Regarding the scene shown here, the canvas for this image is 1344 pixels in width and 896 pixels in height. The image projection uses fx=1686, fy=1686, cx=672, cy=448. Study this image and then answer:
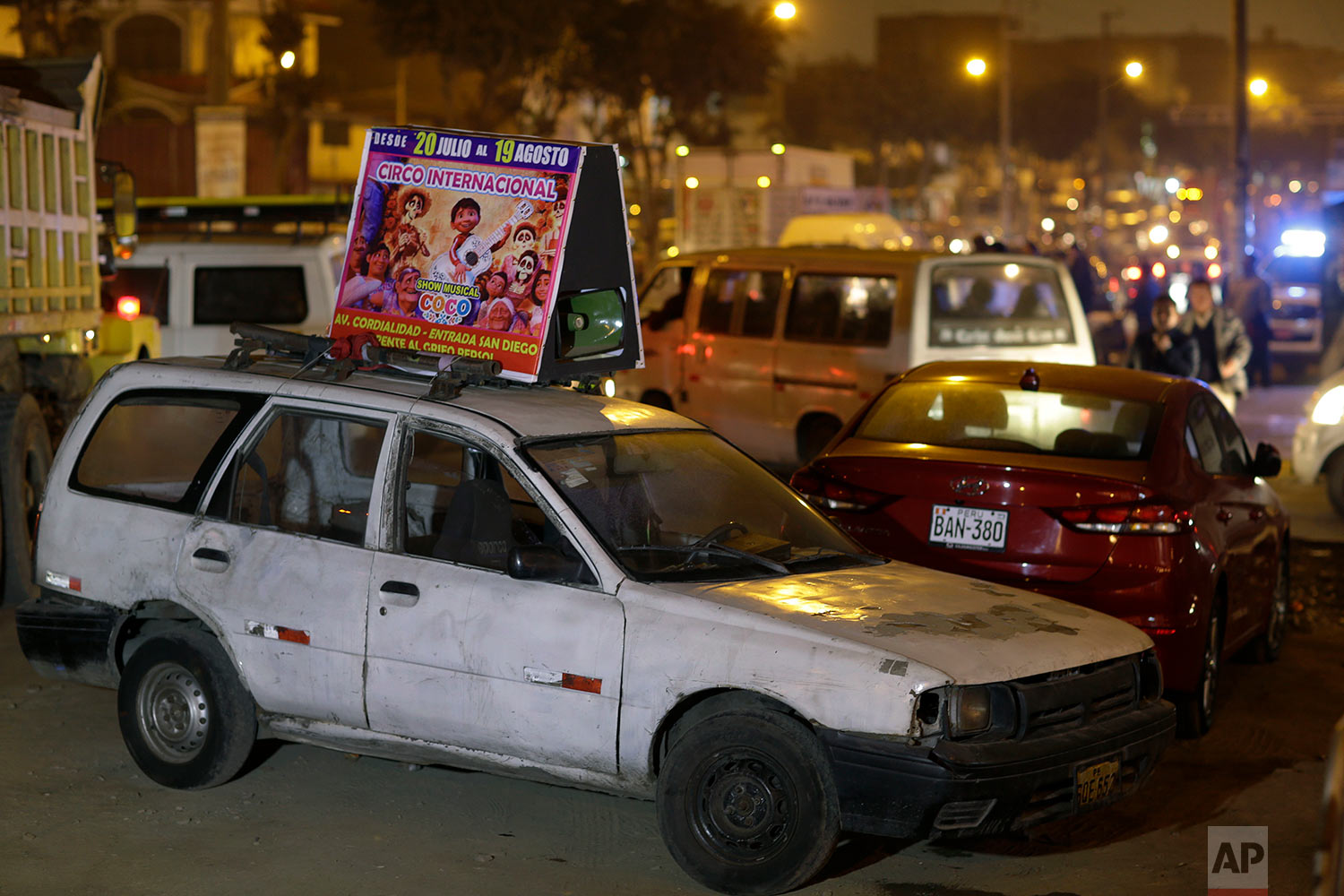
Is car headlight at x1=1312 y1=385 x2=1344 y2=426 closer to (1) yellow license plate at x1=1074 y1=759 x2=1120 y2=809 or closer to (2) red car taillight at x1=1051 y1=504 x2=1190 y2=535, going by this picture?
(2) red car taillight at x1=1051 y1=504 x2=1190 y2=535

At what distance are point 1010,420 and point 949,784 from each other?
12.4 ft

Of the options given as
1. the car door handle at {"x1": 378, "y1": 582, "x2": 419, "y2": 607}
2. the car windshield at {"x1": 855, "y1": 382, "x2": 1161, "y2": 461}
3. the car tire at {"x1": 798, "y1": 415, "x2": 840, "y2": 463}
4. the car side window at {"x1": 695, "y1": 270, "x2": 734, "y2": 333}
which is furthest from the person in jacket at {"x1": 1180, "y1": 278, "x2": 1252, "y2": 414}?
the car door handle at {"x1": 378, "y1": 582, "x2": 419, "y2": 607}

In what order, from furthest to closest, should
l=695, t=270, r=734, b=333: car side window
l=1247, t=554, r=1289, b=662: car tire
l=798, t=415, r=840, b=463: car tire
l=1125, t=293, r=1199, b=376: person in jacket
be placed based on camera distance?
l=1125, t=293, r=1199, b=376: person in jacket → l=695, t=270, r=734, b=333: car side window → l=798, t=415, r=840, b=463: car tire → l=1247, t=554, r=1289, b=662: car tire

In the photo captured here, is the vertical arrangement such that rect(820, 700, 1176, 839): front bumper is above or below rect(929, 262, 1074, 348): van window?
below

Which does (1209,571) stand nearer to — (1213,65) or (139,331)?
(139,331)

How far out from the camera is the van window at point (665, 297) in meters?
13.8

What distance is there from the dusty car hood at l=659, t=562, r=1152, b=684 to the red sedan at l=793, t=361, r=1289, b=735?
3.15ft

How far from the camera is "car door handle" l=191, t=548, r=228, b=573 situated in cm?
589

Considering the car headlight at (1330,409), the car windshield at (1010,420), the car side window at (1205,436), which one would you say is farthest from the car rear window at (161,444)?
the car headlight at (1330,409)

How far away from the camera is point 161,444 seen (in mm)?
6555

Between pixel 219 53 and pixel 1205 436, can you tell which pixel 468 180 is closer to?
pixel 1205 436

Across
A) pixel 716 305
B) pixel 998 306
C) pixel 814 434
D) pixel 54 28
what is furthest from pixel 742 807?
pixel 54 28

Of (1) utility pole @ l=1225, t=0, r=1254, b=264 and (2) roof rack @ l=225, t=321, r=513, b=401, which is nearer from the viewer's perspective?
(2) roof rack @ l=225, t=321, r=513, b=401

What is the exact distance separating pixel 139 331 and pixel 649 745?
831 centimetres
